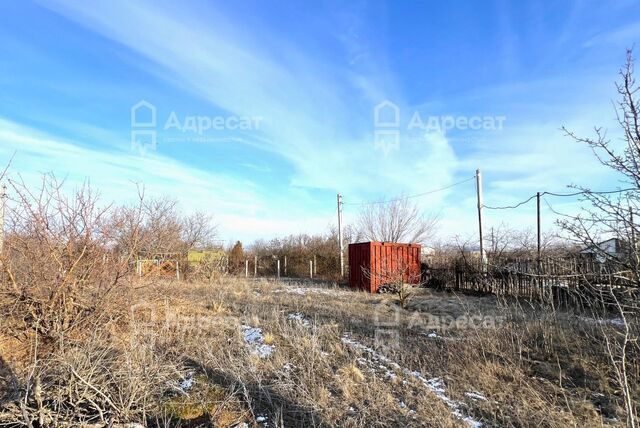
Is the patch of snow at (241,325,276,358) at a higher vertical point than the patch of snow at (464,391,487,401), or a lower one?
higher

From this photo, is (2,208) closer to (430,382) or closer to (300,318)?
(300,318)

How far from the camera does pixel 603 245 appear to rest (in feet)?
11.4

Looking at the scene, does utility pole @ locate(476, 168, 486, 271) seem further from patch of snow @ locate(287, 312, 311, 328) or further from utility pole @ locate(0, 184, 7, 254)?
utility pole @ locate(0, 184, 7, 254)

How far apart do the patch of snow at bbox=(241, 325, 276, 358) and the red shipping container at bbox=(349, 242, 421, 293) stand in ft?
26.0

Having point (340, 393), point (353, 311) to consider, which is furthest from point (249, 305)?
point (340, 393)

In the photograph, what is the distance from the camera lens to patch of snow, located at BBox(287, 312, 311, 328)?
6.99 m

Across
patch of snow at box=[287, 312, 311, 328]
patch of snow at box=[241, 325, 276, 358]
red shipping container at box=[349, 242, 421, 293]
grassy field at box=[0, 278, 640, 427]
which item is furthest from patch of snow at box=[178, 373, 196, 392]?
red shipping container at box=[349, 242, 421, 293]

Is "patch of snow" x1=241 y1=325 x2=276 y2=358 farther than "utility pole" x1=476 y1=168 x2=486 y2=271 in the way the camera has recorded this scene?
No

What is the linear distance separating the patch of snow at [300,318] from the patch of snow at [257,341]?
0.84m

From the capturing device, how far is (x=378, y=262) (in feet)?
48.4

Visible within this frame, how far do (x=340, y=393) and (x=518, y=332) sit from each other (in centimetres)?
286

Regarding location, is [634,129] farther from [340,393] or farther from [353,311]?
[353,311]

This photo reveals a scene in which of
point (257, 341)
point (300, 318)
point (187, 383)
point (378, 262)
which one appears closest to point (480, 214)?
point (378, 262)

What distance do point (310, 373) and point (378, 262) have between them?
10612 mm
